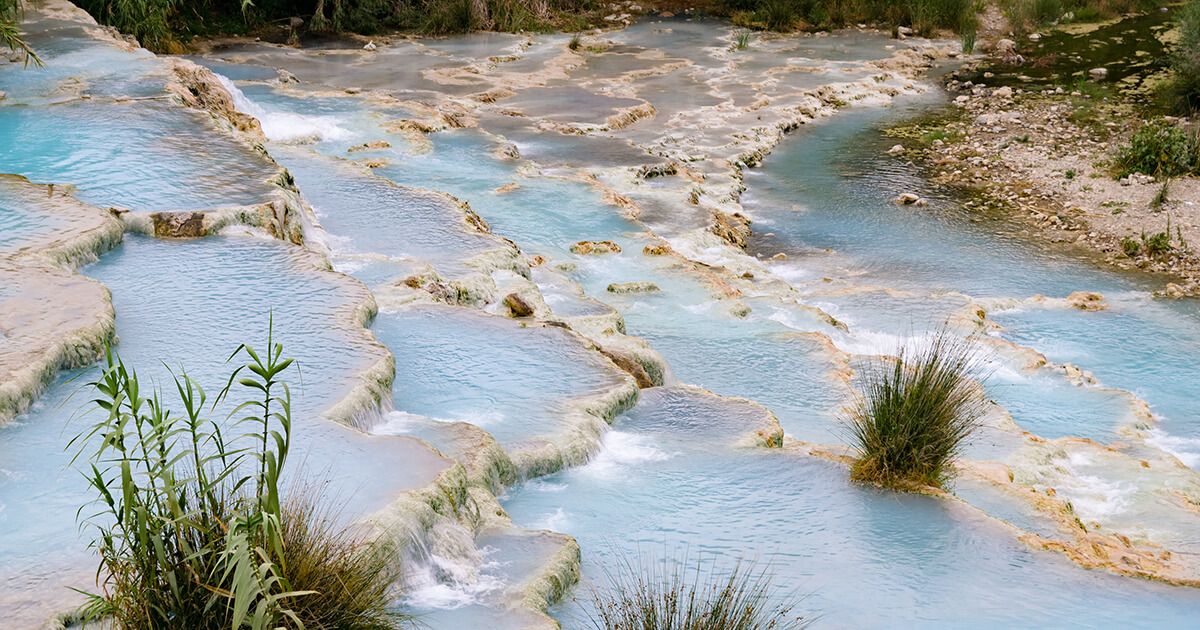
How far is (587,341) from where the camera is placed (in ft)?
21.9

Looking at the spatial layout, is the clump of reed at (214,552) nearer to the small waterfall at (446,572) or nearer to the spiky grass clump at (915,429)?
the small waterfall at (446,572)

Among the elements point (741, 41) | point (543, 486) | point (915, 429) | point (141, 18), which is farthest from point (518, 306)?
point (741, 41)

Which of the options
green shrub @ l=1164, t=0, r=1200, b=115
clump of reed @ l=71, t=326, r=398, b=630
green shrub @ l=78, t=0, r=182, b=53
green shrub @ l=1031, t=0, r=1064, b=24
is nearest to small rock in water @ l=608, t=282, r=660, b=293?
clump of reed @ l=71, t=326, r=398, b=630

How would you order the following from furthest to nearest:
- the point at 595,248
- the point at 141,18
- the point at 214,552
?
the point at 141,18, the point at 595,248, the point at 214,552

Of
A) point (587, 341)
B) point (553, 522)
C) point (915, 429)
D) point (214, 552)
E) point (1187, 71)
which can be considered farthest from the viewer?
point (1187, 71)

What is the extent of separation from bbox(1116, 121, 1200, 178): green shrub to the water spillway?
193 centimetres

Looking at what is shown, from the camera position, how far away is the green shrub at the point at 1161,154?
1147cm

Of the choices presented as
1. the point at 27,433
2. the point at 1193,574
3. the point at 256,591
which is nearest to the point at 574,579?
the point at 256,591

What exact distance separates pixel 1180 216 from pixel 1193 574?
6606 millimetres

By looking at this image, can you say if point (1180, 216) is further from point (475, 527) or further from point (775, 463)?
point (475, 527)

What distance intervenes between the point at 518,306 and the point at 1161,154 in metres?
7.62

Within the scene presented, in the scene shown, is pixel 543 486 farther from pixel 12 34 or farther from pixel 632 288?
pixel 12 34

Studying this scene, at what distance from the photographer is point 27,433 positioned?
4668 mm

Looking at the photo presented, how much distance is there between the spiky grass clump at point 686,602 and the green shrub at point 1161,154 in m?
8.73
